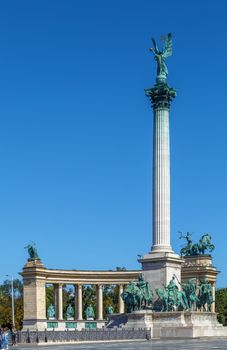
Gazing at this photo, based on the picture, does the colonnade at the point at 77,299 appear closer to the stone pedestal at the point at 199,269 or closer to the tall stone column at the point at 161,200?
the stone pedestal at the point at 199,269

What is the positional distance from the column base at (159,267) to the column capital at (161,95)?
14868mm

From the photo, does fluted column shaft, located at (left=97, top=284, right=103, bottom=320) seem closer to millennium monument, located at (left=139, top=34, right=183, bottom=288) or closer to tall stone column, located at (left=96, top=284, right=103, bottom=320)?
tall stone column, located at (left=96, top=284, right=103, bottom=320)

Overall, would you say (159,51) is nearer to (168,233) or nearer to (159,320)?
(168,233)

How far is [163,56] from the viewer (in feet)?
265

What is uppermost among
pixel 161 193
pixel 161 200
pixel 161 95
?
pixel 161 95

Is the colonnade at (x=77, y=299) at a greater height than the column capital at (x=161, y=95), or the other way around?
the column capital at (x=161, y=95)

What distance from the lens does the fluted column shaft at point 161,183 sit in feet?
247

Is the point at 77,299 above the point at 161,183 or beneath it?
beneath

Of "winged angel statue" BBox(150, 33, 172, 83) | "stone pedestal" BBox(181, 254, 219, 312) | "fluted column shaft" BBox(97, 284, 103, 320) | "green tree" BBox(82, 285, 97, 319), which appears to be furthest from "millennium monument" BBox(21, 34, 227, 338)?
"green tree" BBox(82, 285, 97, 319)

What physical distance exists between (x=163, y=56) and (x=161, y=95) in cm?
518

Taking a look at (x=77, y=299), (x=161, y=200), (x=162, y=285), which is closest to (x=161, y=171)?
(x=161, y=200)

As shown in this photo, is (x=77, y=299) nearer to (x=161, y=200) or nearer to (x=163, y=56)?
(x=161, y=200)

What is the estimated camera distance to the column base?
73250 millimetres

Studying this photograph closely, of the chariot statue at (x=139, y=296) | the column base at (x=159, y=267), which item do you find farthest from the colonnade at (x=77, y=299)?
the chariot statue at (x=139, y=296)
